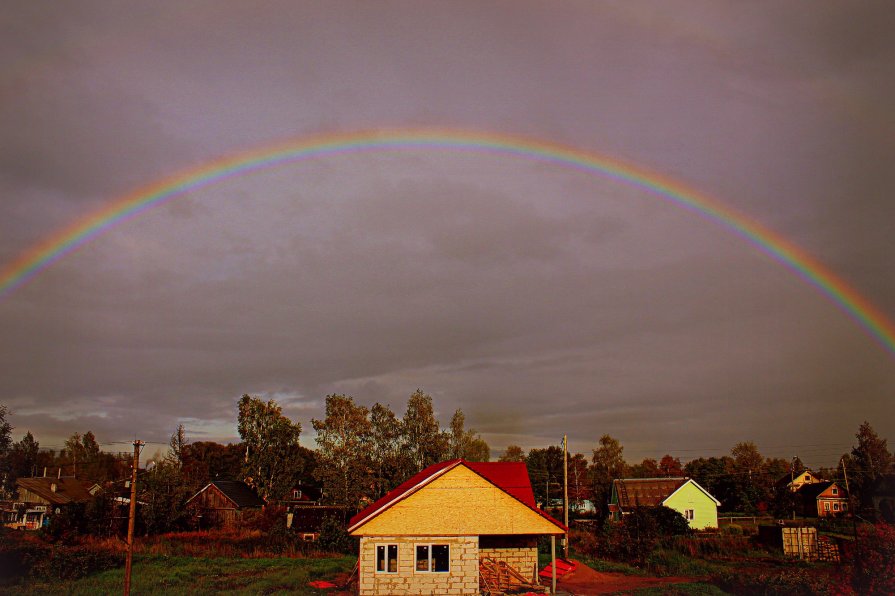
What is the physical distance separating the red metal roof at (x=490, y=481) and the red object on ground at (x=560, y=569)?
14.5ft

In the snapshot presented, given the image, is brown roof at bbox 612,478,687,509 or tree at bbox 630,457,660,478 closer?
brown roof at bbox 612,478,687,509

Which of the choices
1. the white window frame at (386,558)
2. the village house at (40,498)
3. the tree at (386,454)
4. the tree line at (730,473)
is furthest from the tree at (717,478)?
the village house at (40,498)

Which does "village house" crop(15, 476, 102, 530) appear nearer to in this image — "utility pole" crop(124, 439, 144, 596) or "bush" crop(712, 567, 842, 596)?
"utility pole" crop(124, 439, 144, 596)

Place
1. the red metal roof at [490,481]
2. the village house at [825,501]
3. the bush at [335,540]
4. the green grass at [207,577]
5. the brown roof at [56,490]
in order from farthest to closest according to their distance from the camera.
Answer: the village house at [825,501], the brown roof at [56,490], the bush at [335,540], the green grass at [207,577], the red metal roof at [490,481]

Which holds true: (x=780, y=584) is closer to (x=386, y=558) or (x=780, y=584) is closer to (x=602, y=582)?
(x=602, y=582)

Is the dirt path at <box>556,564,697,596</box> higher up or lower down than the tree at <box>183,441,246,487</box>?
lower down

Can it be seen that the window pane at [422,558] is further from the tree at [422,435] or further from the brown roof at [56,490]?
the brown roof at [56,490]

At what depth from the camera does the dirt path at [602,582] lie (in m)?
35.0

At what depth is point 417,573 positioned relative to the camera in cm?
3153

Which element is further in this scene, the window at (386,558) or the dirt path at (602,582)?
the dirt path at (602,582)

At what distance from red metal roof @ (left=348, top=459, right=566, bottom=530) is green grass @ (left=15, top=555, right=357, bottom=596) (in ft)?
16.8

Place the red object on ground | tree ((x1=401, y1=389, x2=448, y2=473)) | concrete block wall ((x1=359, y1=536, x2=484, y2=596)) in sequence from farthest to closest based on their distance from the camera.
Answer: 1. tree ((x1=401, y1=389, x2=448, y2=473))
2. the red object on ground
3. concrete block wall ((x1=359, y1=536, x2=484, y2=596))

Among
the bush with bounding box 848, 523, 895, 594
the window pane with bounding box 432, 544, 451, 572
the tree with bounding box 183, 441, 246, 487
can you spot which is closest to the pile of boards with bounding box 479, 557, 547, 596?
the window pane with bounding box 432, 544, 451, 572

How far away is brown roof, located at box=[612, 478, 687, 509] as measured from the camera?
257 feet
